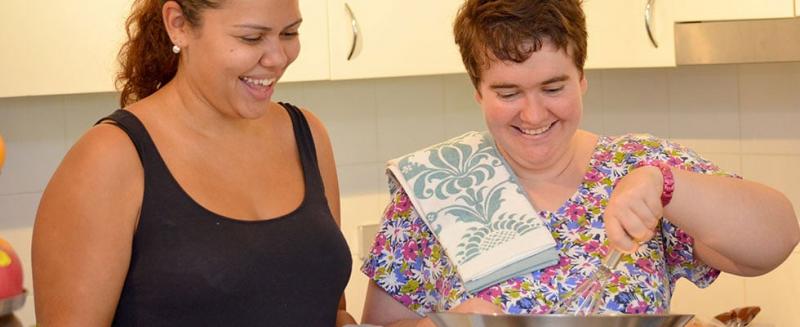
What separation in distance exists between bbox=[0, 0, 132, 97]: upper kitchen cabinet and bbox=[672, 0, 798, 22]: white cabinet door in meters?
1.02

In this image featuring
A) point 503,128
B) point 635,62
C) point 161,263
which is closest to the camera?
point 161,263

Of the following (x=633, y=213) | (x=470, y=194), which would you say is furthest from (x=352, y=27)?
(x=633, y=213)

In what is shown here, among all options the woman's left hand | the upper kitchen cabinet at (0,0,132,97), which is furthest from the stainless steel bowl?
the upper kitchen cabinet at (0,0,132,97)

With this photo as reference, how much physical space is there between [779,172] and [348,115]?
0.95 meters

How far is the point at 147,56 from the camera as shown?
5.42 ft

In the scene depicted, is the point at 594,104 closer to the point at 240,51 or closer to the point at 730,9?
the point at 730,9

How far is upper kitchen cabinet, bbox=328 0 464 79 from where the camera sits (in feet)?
7.95

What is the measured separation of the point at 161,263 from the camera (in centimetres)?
149

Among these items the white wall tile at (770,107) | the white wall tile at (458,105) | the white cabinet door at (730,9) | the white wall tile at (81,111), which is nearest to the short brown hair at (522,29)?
the white cabinet door at (730,9)

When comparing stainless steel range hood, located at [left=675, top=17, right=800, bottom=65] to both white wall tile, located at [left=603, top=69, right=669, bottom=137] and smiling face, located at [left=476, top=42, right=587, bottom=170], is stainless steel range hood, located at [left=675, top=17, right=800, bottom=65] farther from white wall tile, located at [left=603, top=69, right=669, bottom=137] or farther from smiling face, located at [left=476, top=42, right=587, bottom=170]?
smiling face, located at [left=476, top=42, right=587, bottom=170]

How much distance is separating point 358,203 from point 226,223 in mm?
1373

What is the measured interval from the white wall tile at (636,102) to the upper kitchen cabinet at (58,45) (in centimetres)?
121

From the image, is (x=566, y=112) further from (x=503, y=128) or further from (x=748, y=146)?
(x=748, y=146)

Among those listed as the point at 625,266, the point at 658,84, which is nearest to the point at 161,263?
the point at 625,266
